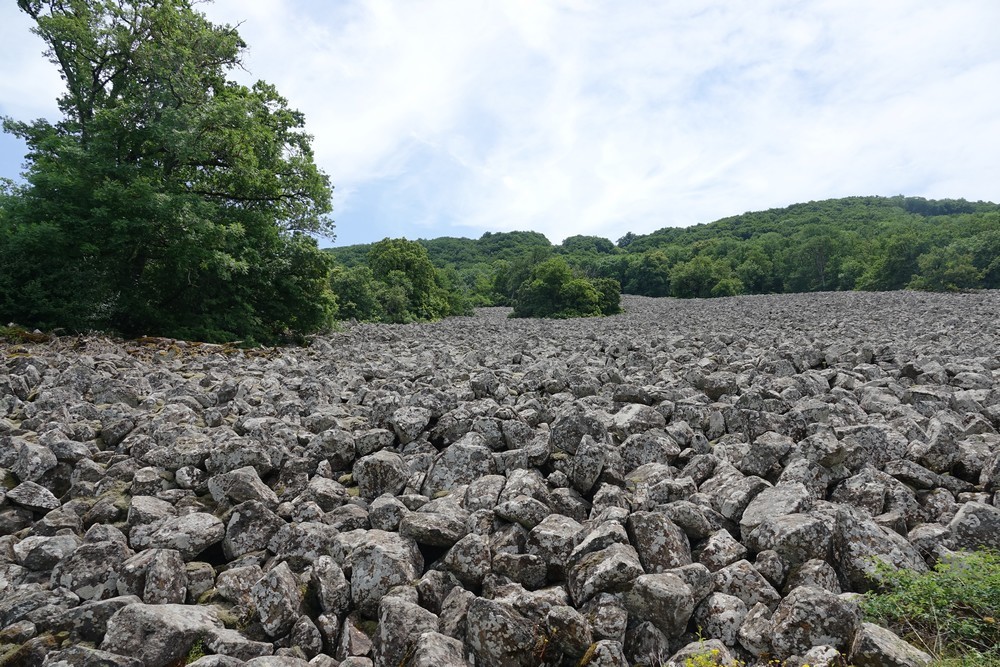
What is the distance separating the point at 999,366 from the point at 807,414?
4.78 m

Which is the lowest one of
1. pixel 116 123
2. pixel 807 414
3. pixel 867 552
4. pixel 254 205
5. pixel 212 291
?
pixel 867 552

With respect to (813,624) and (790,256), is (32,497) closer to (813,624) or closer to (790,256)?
(813,624)

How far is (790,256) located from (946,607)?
86.0m

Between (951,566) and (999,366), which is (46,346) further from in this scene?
(999,366)

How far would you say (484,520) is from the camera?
344 centimetres

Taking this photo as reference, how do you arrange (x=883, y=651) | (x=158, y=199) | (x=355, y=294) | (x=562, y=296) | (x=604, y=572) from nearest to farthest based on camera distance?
1. (x=883, y=651)
2. (x=604, y=572)
3. (x=158, y=199)
4. (x=355, y=294)
5. (x=562, y=296)

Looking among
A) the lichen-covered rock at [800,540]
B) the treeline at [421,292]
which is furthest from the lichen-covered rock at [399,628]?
the treeline at [421,292]

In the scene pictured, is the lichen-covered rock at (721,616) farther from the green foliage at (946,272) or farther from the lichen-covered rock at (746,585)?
the green foliage at (946,272)

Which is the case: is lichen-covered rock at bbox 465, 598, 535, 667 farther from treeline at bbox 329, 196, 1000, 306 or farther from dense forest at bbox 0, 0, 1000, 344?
treeline at bbox 329, 196, 1000, 306

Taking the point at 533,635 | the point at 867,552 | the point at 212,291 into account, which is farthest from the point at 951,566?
the point at 212,291

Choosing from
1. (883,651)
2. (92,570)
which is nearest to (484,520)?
(883,651)

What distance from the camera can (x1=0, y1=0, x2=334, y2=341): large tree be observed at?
12430mm

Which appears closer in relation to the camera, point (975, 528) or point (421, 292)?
point (975, 528)

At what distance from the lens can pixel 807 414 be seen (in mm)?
4945
